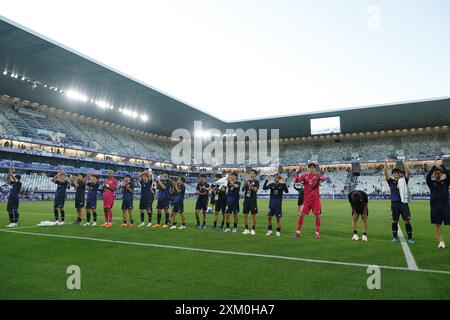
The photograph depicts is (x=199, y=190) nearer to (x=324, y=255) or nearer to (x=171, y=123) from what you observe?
(x=324, y=255)

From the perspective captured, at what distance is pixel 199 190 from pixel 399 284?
8.17 metres

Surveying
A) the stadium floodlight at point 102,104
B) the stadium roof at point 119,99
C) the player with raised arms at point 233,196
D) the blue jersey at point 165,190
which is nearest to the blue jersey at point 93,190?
the blue jersey at point 165,190

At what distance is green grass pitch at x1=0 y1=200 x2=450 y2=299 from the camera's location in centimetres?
414

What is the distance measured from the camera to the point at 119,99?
158ft

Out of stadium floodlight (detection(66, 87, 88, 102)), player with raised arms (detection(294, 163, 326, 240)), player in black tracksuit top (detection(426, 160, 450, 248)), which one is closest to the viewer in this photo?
player in black tracksuit top (detection(426, 160, 450, 248))

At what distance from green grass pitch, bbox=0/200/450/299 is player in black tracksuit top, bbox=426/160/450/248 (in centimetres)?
73

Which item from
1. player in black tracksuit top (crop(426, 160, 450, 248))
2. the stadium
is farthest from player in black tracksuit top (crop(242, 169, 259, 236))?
player in black tracksuit top (crop(426, 160, 450, 248))

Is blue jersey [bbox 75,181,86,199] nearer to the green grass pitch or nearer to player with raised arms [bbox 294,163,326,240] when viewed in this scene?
the green grass pitch

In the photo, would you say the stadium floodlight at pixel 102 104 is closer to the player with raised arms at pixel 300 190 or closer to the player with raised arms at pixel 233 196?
the player with raised arms at pixel 300 190

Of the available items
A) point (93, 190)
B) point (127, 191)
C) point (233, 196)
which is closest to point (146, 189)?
point (127, 191)

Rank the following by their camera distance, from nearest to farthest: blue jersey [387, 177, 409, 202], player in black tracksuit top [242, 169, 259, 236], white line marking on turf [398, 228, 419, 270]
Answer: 1. white line marking on turf [398, 228, 419, 270]
2. blue jersey [387, 177, 409, 202]
3. player in black tracksuit top [242, 169, 259, 236]

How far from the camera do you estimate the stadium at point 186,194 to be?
15.6 ft
